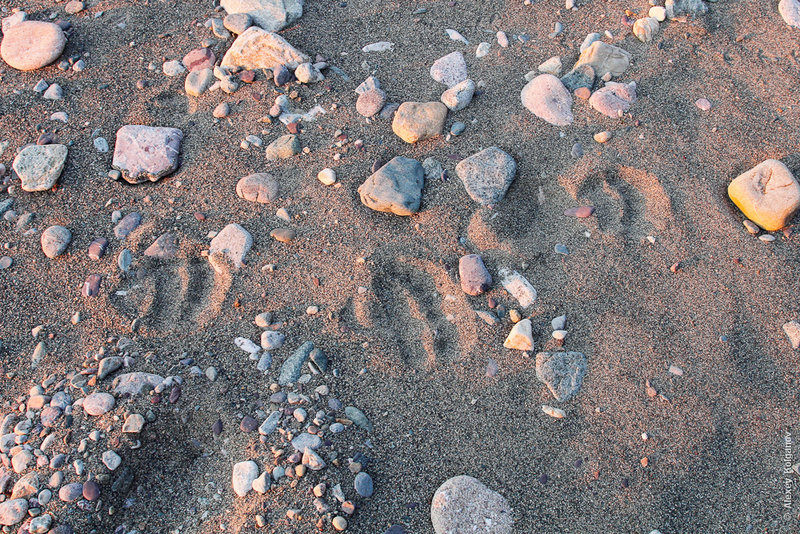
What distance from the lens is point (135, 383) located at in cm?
179

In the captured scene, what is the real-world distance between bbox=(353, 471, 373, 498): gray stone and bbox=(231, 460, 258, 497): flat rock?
294 millimetres

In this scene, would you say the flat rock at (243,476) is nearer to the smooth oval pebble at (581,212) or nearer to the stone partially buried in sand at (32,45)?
the smooth oval pebble at (581,212)

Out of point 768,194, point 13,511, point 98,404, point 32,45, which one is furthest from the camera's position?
point 32,45

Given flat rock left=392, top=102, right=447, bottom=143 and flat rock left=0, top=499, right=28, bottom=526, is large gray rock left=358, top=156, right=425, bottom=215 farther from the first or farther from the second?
flat rock left=0, top=499, right=28, bottom=526

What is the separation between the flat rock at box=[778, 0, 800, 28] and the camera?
8.31ft

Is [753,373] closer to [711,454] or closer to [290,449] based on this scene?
[711,454]

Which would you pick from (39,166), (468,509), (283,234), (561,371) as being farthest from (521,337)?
(39,166)

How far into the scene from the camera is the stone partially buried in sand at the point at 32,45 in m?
2.49

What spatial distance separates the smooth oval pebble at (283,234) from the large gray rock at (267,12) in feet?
3.37

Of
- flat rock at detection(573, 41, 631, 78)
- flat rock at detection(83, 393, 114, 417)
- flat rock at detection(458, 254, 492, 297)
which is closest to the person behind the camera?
flat rock at detection(83, 393, 114, 417)

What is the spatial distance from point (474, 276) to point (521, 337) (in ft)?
0.84

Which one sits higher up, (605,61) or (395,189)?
(605,61)

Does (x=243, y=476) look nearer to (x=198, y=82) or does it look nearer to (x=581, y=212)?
(x=581, y=212)

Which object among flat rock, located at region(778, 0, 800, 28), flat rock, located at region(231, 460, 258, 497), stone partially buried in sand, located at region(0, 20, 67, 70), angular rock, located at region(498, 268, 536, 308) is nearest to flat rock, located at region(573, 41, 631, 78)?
flat rock, located at region(778, 0, 800, 28)
